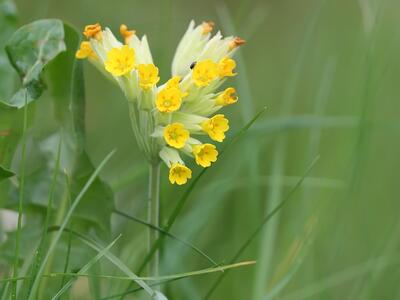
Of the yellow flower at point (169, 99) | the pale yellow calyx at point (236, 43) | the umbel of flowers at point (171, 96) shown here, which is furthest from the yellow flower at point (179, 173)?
the pale yellow calyx at point (236, 43)

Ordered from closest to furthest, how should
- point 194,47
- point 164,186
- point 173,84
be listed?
point 173,84
point 194,47
point 164,186

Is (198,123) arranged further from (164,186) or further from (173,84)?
(164,186)

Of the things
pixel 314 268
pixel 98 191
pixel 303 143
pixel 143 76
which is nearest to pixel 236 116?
pixel 303 143

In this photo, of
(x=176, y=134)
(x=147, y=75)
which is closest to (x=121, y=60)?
(x=147, y=75)

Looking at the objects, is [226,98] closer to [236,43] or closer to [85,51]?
[236,43]

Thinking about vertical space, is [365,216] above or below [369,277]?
below

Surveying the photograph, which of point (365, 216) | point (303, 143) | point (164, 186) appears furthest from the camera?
point (303, 143)

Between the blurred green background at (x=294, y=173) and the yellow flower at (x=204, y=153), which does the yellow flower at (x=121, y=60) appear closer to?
the yellow flower at (x=204, y=153)
